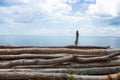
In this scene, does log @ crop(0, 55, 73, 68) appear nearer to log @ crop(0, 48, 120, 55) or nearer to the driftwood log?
the driftwood log

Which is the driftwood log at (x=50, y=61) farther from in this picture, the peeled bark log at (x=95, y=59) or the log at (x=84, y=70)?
the log at (x=84, y=70)

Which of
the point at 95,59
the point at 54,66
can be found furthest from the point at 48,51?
the point at 95,59

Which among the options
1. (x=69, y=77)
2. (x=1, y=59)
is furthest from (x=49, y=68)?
(x=1, y=59)

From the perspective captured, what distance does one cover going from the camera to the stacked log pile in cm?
817

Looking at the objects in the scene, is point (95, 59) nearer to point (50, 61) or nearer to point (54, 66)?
point (54, 66)

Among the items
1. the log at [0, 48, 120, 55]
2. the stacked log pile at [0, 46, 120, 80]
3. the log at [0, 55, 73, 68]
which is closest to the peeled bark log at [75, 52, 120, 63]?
the stacked log pile at [0, 46, 120, 80]

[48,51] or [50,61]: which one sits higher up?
[48,51]

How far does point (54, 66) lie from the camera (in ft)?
30.0

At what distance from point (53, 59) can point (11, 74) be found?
145 cm

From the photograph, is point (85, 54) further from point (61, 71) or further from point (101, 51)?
point (61, 71)

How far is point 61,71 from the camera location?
864 cm

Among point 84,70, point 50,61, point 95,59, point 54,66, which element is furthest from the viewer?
point 95,59

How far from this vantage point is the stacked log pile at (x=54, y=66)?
26.8ft

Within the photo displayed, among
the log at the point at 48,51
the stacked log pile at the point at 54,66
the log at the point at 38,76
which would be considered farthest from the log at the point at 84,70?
the log at the point at 48,51
